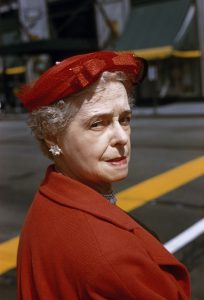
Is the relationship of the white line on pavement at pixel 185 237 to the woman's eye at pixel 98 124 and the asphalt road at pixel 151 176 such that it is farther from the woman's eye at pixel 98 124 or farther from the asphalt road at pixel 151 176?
the woman's eye at pixel 98 124

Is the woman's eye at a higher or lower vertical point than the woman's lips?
higher

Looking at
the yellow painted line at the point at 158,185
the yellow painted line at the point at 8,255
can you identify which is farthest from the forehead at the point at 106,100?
the yellow painted line at the point at 158,185

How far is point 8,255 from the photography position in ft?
17.9

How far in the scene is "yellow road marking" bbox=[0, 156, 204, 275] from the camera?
5545 millimetres

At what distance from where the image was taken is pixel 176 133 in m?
16.2

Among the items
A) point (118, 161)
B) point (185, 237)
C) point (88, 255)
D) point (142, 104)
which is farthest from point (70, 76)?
point (142, 104)

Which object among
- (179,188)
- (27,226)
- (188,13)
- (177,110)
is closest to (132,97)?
(27,226)

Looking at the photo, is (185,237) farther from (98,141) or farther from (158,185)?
(98,141)

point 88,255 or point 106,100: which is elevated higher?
point 106,100

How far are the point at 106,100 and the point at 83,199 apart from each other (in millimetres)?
339

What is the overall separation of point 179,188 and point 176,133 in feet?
26.7

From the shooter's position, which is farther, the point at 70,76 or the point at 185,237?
the point at 185,237

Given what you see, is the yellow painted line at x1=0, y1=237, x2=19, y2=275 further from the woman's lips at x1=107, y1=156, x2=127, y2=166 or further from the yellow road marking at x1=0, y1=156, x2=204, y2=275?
the woman's lips at x1=107, y1=156, x2=127, y2=166

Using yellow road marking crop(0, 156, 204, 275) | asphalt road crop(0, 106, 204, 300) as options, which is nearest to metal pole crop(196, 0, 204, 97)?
asphalt road crop(0, 106, 204, 300)
